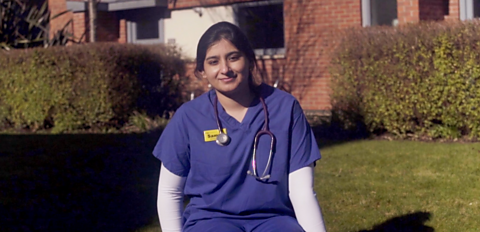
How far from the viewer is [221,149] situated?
3.06 meters

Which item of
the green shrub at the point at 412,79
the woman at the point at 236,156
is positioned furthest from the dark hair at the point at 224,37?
the green shrub at the point at 412,79

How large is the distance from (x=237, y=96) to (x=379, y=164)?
424 centimetres

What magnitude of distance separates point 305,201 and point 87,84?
312 inches

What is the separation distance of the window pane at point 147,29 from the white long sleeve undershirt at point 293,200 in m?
12.4

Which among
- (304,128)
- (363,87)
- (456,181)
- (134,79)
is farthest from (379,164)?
(134,79)

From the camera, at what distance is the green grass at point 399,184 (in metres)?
5.18

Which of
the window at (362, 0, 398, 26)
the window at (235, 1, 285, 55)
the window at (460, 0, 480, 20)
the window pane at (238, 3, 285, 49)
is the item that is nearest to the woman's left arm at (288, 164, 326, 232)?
the window at (460, 0, 480, 20)

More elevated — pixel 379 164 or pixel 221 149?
pixel 221 149

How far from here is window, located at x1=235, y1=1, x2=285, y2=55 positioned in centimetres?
1327

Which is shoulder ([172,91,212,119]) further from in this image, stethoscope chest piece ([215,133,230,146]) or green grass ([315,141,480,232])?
green grass ([315,141,480,232])

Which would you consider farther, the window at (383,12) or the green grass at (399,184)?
the window at (383,12)

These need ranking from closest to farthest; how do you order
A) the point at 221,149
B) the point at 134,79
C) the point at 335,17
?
the point at 221,149 → the point at 134,79 → the point at 335,17

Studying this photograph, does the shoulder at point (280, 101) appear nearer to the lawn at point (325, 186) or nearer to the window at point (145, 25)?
the lawn at point (325, 186)

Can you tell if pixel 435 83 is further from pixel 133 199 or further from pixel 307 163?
pixel 307 163
